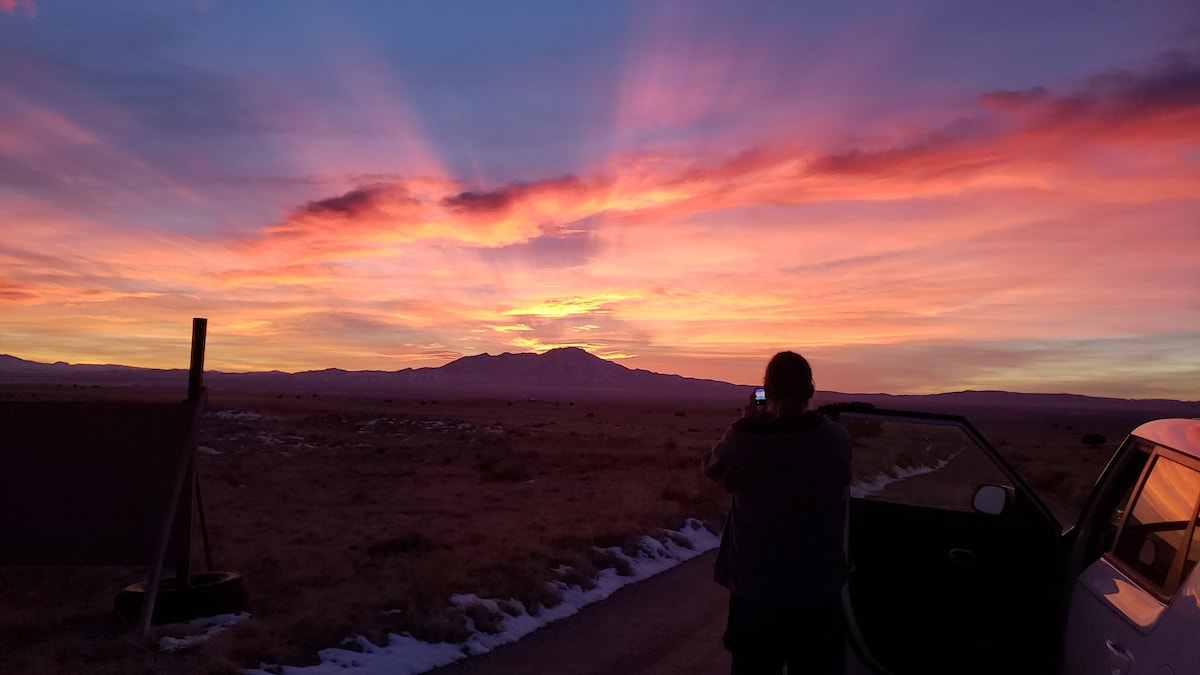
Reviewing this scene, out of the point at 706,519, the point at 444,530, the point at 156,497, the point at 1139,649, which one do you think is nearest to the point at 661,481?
the point at 706,519

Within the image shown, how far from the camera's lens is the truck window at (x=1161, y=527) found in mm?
2959

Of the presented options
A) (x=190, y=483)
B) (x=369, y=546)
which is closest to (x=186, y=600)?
(x=190, y=483)

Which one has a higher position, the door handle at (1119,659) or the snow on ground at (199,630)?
the door handle at (1119,659)

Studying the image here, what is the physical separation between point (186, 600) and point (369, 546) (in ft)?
16.3

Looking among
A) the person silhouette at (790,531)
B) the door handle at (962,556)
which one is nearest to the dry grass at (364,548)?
the person silhouette at (790,531)

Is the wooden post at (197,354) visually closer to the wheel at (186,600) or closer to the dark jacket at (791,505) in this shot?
the wheel at (186,600)

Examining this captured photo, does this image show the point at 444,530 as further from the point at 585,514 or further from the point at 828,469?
the point at 828,469

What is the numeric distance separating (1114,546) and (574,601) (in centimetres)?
728

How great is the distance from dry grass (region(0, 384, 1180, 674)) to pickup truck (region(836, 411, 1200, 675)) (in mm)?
4870

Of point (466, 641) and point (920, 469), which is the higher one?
point (920, 469)

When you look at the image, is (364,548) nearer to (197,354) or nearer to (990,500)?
(197,354)

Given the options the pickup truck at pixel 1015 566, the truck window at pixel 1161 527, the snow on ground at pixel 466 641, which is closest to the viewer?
the truck window at pixel 1161 527

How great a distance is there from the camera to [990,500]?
4242 mm

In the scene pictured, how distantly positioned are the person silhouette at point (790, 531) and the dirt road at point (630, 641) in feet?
12.8
